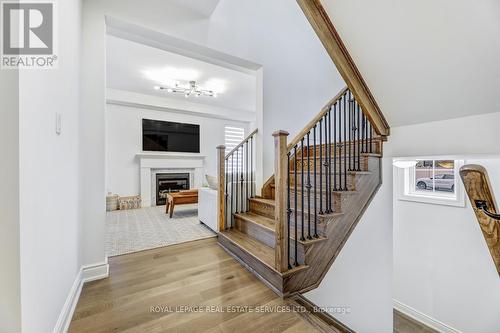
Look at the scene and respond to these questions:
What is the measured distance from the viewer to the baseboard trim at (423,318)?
2.69 m

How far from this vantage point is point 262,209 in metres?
2.83

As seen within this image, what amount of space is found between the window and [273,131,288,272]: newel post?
2.00 metres

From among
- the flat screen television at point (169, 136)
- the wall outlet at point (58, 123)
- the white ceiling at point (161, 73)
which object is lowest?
the wall outlet at point (58, 123)

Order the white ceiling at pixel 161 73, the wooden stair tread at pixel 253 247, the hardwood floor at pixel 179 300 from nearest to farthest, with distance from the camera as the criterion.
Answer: the hardwood floor at pixel 179 300 → the wooden stair tread at pixel 253 247 → the white ceiling at pixel 161 73

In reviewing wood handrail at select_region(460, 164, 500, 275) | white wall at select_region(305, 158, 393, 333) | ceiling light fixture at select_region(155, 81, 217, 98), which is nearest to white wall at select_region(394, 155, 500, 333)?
white wall at select_region(305, 158, 393, 333)

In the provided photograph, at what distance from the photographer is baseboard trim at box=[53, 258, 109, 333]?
1258 mm

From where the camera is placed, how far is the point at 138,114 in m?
5.50

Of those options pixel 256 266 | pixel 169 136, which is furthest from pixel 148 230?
pixel 169 136

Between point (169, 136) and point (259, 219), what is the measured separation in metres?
4.28

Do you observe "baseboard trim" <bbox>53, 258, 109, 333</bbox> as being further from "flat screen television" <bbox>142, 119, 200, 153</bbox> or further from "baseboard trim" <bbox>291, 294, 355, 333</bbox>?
"flat screen television" <bbox>142, 119, 200, 153</bbox>

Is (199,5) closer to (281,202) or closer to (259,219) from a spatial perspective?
(281,202)

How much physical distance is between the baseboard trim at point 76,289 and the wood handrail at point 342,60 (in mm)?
2738

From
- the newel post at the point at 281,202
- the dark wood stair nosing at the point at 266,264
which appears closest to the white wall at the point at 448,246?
the newel post at the point at 281,202

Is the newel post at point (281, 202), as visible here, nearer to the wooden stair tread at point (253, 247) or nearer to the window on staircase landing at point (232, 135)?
the wooden stair tread at point (253, 247)
